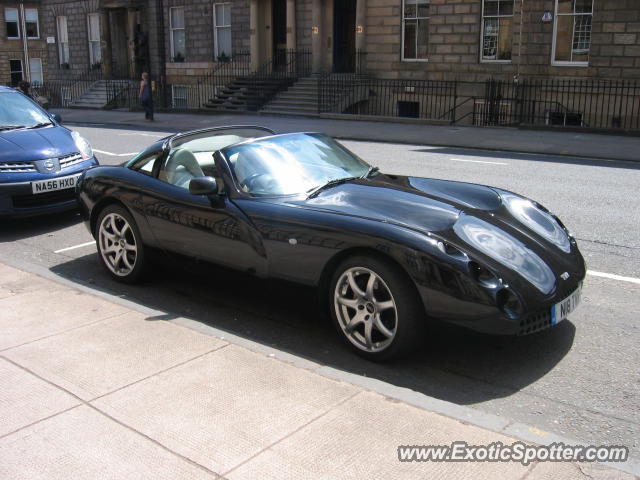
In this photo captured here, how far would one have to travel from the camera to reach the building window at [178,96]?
33.5 metres

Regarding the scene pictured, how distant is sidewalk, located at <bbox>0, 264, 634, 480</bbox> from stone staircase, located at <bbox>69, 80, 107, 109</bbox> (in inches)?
1245

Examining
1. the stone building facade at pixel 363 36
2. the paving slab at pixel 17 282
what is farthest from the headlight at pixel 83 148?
the stone building facade at pixel 363 36

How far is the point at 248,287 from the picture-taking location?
5.28m

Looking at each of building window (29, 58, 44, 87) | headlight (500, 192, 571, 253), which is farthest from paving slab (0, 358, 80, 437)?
building window (29, 58, 44, 87)

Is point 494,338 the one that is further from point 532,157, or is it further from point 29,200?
point 532,157

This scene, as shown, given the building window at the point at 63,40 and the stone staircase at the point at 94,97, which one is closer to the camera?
the stone staircase at the point at 94,97

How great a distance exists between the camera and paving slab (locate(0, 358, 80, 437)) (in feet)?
12.2

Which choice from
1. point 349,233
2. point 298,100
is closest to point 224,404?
point 349,233

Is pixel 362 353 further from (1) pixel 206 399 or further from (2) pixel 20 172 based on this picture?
(2) pixel 20 172

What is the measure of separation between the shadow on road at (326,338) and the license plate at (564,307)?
319 mm

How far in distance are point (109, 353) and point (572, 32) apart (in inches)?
831

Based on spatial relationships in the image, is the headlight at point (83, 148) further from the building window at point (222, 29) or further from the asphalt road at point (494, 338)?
the building window at point (222, 29)

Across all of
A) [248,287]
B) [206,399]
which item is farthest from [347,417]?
[248,287]

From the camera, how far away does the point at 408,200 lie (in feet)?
16.1
